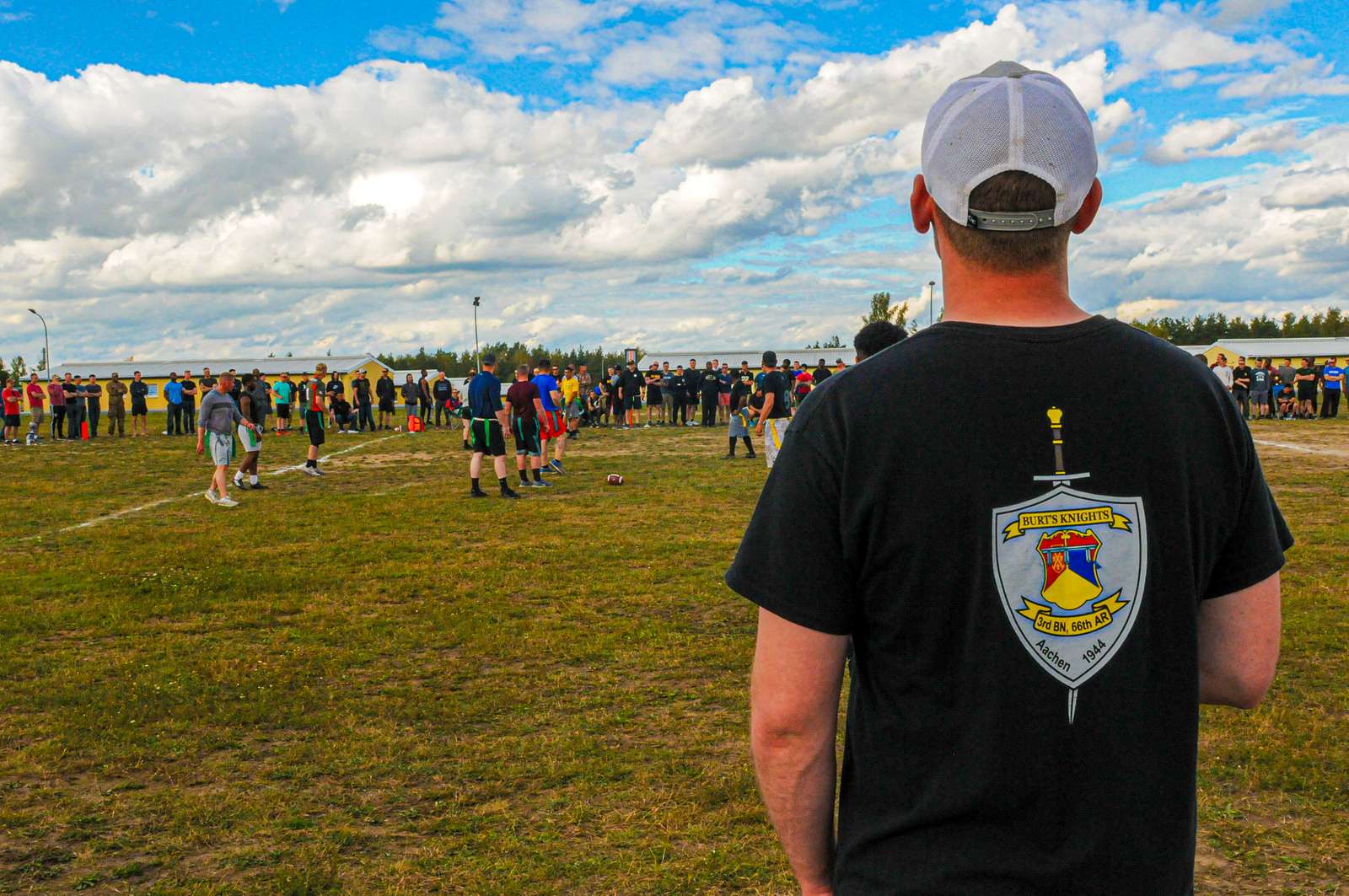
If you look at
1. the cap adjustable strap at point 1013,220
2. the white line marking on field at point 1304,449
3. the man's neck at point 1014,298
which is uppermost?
the cap adjustable strap at point 1013,220

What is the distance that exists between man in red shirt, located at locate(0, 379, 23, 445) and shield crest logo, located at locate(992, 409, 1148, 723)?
3159cm

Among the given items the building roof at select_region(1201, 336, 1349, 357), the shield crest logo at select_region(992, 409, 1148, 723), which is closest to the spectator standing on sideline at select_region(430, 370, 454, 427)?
the shield crest logo at select_region(992, 409, 1148, 723)

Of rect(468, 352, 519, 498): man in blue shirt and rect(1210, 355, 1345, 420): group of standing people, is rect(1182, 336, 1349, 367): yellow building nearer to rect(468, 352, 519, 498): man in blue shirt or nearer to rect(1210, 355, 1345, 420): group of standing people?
rect(1210, 355, 1345, 420): group of standing people

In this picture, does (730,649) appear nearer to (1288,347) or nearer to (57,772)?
(57,772)

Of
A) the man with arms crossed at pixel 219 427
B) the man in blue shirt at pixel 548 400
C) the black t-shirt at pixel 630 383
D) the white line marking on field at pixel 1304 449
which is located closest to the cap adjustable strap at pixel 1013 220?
the man with arms crossed at pixel 219 427

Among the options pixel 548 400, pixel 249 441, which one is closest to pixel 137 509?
pixel 249 441

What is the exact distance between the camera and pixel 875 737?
148 cm

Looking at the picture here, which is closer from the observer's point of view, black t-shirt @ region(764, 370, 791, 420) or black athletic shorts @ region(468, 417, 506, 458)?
A: black athletic shorts @ region(468, 417, 506, 458)

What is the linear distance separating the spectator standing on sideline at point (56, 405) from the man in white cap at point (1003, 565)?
32.1m

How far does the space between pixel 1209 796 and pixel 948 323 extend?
4.03 meters

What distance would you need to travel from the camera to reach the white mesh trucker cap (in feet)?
4.82

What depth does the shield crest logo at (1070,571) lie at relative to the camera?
54.6 inches

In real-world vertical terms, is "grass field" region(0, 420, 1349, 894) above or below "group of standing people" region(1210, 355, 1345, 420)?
below

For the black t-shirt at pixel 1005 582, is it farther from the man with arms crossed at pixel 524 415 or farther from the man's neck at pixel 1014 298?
the man with arms crossed at pixel 524 415
